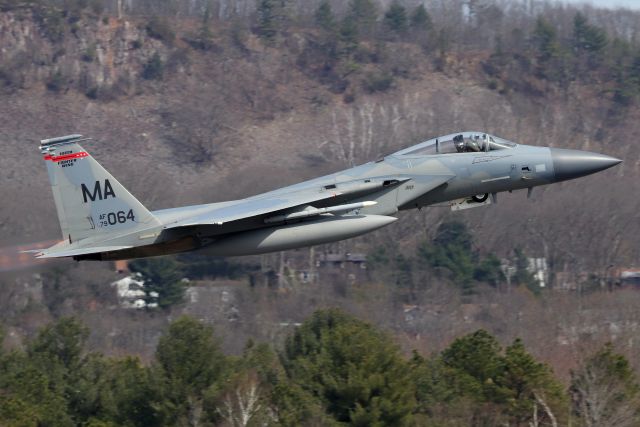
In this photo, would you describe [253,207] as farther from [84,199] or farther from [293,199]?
[84,199]

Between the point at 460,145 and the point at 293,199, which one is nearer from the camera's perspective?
the point at 293,199

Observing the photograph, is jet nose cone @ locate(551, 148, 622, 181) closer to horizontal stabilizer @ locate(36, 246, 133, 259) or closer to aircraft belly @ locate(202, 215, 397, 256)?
aircraft belly @ locate(202, 215, 397, 256)

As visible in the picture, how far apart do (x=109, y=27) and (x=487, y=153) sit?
70404mm

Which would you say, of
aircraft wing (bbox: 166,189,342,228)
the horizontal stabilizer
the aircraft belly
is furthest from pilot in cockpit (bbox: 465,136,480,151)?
the horizontal stabilizer

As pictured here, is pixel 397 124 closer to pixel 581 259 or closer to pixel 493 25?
pixel 581 259

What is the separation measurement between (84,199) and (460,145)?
21.7 ft

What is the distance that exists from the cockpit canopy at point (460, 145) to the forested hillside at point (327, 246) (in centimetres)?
830

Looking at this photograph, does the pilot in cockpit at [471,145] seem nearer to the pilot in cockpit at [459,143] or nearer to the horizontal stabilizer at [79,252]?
the pilot in cockpit at [459,143]

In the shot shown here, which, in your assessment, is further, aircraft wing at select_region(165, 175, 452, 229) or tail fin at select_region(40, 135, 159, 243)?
tail fin at select_region(40, 135, 159, 243)

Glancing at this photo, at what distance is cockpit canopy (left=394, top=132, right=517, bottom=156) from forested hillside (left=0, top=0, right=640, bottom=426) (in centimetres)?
830

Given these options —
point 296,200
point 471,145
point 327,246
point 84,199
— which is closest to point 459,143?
point 471,145

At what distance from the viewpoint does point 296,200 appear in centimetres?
2147

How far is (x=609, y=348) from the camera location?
37.1m

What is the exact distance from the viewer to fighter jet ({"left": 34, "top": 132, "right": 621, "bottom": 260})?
2142cm
